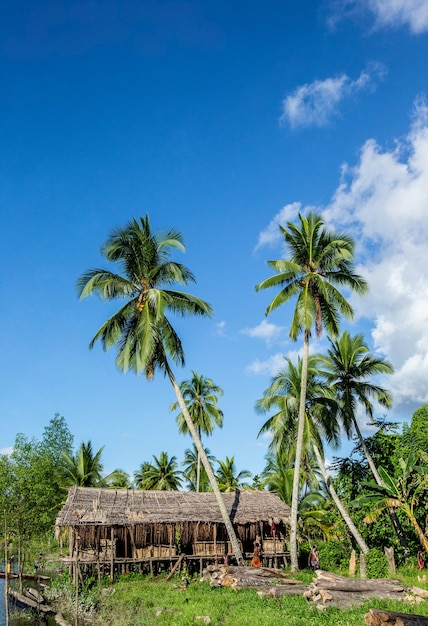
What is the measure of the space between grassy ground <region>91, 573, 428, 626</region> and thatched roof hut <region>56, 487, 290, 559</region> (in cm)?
325

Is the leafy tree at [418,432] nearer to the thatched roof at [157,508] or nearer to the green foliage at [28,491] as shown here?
the thatched roof at [157,508]

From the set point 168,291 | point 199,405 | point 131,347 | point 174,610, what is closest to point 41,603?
point 174,610

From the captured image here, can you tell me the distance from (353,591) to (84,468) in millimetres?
22510

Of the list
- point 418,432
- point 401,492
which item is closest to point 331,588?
point 401,492

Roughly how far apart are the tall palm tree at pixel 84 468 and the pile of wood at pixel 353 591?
21.4 meters

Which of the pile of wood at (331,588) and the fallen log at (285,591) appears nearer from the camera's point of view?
the pile of wood at (331,588)

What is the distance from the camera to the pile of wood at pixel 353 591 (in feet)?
49.2

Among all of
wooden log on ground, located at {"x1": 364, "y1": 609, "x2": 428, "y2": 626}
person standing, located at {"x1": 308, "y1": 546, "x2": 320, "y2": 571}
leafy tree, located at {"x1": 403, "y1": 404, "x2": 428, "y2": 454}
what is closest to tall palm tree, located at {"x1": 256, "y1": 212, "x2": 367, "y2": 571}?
person standing, located at {"x1": 308, "y1": 546, "x2": 320, "y2": 571}

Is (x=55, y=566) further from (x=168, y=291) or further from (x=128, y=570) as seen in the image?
(x=168, y=291)

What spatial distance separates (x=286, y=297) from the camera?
23.8 m

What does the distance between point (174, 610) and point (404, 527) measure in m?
14.2

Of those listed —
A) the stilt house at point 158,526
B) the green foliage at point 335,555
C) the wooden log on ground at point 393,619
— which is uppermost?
the stilt house at point 158,526

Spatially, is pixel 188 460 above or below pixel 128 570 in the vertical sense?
above

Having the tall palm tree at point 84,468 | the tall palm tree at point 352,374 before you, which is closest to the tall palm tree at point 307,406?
the tall palm tree at point 352,374
